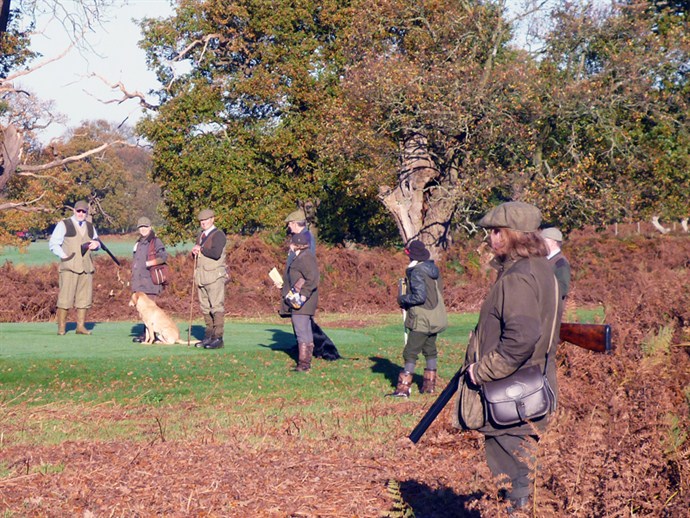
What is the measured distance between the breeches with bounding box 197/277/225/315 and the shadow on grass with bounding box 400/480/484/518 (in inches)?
323

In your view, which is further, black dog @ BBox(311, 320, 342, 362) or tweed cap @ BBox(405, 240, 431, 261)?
black dog @ BBox(311, 320, 342, 362)

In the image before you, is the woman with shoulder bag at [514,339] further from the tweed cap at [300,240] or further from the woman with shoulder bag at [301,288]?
the tweed cap at [300,240]

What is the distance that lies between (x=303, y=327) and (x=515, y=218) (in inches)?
300

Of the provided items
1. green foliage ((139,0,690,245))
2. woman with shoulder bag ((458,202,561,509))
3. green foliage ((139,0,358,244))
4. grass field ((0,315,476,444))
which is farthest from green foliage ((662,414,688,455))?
green foliage ((139,0,358,244))

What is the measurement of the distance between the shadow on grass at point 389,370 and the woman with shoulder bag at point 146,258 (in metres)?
3.88

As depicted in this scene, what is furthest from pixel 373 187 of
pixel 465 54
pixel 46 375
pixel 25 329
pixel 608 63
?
pixel 46 375

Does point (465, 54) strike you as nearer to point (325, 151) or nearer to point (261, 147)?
point (325, 151)

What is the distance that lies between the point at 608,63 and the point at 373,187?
8360 mm

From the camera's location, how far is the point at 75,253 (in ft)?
50.6

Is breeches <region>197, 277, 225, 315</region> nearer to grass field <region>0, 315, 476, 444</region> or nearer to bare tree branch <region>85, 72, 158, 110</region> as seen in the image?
grass field <region>0, 315, 476, 444</region>

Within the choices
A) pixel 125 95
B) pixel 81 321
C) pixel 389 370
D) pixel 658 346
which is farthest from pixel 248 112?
pixel 658 346

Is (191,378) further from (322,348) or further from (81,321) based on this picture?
(81,321)

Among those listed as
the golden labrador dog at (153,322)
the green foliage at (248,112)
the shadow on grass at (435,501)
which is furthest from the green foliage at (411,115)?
→ the shadow on grass at (435,501)

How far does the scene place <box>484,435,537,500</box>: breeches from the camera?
16.6 feet
